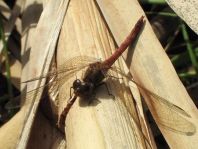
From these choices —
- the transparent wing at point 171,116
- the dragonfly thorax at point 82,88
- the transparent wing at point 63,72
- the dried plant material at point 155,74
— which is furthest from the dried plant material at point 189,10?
the dragonfly thorax at point 82,88

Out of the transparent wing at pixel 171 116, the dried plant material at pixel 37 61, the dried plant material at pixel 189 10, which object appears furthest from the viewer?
the dried plant material at pixel 37 61

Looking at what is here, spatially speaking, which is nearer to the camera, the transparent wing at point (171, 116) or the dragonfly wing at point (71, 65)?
the transparent wing at point (171, 116)

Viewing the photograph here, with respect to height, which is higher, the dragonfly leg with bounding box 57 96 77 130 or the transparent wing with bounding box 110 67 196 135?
the dragonfly leg with bounding box 57 96 77 130

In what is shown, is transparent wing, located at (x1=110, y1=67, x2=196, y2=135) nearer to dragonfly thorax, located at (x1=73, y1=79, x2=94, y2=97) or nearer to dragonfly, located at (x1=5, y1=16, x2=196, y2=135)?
dragonfly, located at (x1=5, y1=16, x2=196, y2=135)

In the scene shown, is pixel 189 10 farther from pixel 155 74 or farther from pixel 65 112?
pixel 65 112

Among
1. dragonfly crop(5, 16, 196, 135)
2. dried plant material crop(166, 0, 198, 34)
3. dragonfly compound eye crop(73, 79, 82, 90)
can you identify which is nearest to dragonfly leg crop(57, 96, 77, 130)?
dragonfly crop(5, 16, 196, 135)

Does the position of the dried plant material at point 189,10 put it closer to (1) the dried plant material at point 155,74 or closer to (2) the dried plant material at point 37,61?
(1) the dried plant material at point 155,74

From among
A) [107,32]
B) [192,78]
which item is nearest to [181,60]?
[192,78]

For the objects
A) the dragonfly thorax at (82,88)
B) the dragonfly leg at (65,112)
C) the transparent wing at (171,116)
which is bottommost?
the transparent wing at (171,116)

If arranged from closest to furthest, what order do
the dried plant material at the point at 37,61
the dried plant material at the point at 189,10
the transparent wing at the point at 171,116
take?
the transparent wing at the point at 171,116 < the dried plant material at the point at 189,10 < the dried plant material at the point at 37,61
